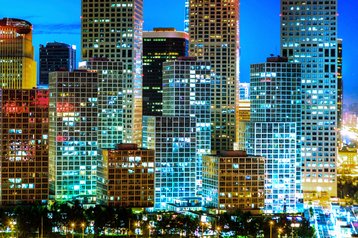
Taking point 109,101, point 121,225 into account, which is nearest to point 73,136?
point 109,101

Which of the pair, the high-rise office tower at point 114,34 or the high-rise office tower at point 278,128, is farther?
the high-rise office tower at point 114,34

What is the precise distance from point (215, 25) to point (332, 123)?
38.7 metres

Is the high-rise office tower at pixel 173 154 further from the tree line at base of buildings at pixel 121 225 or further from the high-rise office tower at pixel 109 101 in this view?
the tree line at base of buildings at pixel 121 225

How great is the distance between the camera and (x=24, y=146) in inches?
5074

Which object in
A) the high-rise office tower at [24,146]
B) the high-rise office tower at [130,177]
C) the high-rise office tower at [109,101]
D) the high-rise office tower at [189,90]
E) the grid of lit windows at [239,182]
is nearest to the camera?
the high-rise office tower at [130,177]

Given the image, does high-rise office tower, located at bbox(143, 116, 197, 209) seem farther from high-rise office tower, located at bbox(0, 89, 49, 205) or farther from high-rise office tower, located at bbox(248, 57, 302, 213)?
high-rise office tower, located at bbox(0, 89, 49, 205)

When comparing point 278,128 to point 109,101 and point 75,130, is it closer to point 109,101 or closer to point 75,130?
point 109,101

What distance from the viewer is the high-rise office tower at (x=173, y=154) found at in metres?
130

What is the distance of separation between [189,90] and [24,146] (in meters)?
32.2

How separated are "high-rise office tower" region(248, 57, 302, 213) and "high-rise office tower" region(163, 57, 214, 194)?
8.66m

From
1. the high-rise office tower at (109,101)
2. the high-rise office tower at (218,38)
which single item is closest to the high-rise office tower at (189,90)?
the high-rise office tower at (109,101)

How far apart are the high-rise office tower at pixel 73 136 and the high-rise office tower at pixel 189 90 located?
66.1 ft

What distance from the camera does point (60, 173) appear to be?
420 feet

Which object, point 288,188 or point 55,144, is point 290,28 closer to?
point 288,188
